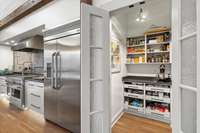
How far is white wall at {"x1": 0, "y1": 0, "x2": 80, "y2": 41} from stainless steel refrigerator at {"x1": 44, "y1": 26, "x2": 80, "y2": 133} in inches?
15.5

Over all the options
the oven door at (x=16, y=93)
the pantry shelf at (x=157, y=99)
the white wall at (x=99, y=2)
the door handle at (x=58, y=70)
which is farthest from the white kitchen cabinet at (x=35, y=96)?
the pantry shelf at (x=157, y=99)

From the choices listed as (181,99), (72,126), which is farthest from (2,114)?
(181,99)

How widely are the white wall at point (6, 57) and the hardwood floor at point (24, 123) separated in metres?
3.13

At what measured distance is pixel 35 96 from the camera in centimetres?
389

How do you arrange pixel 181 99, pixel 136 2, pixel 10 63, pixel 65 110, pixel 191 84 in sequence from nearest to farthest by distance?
pixel 191 84
pixel 181 99
pixel 136 2
pixel 65 110
pixel 10 63

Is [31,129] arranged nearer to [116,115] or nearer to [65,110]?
[65,110]

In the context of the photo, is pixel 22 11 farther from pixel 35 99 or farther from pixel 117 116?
pixel 117 116

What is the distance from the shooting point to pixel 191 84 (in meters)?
1.13

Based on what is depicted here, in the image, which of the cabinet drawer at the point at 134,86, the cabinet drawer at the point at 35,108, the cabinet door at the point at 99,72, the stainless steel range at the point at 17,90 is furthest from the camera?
the stainless steel range at the point at 17,90

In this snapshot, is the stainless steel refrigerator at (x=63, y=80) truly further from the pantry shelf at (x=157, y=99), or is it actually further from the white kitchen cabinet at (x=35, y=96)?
the pantry shelf at (x=157, y=99)

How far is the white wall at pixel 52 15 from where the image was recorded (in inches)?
111

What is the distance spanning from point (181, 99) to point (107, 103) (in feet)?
4.02

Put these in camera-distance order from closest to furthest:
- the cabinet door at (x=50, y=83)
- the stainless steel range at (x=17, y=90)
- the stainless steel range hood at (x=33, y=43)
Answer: the cabinet door at (x=50, y=83) < the stainless steel range at (x=17, y=90) < the stainless steel range hood at (x=33, y=43)

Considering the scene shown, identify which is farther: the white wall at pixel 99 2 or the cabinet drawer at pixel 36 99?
the cabinet drawer at pixel 36 99
